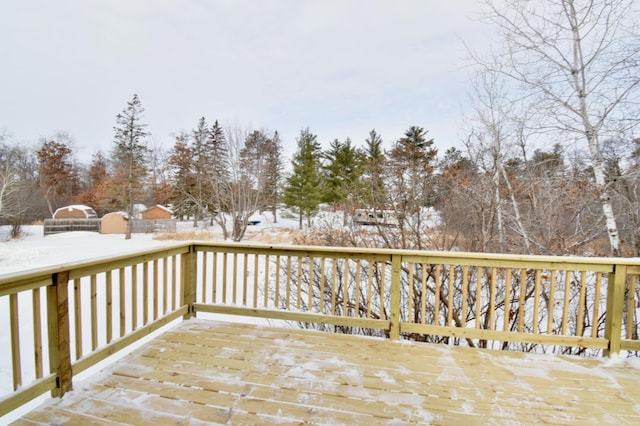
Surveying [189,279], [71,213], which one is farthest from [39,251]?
[189,279]

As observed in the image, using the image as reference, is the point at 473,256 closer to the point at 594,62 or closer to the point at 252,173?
the point at 594,62

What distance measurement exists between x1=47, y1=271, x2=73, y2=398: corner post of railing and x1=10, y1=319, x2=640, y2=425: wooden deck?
0.35 feet

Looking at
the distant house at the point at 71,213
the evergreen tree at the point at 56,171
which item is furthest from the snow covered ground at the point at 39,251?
the evergreen tree at the point at 56,171

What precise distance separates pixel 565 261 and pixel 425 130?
35.0ft

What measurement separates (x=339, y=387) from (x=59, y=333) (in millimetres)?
1765

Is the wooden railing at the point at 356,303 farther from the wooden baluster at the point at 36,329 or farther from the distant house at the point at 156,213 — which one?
the distant house at the point at 156,213

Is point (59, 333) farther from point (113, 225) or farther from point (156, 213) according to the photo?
point (156, 213)

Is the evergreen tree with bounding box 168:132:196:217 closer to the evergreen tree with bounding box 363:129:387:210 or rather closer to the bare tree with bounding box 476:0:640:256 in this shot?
the evergreen tree with bounding box 363:129:387:210

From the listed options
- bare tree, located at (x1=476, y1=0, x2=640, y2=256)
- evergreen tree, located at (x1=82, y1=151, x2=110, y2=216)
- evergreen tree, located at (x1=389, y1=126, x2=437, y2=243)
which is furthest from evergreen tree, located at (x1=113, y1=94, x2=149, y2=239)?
bare tree, located at (x1=476, y1=0, x2=640, y2=256)

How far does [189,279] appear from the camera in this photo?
317cm

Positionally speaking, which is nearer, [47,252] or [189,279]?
[189,279]

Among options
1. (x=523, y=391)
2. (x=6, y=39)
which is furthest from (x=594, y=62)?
(x=6, y=39)

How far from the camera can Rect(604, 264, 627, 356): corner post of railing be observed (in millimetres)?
2375

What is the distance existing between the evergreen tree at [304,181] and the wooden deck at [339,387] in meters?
15.0
